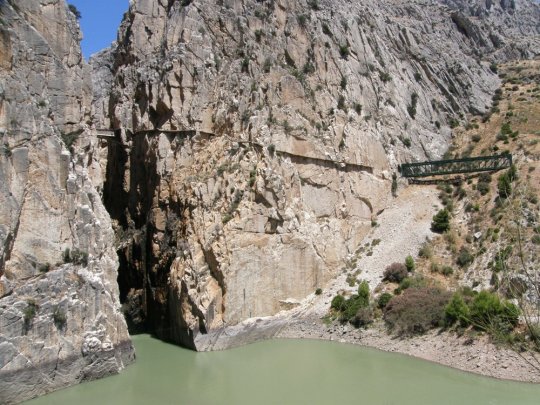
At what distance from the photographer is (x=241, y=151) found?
41000 mm

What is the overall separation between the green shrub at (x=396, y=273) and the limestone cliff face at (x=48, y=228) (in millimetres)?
19345

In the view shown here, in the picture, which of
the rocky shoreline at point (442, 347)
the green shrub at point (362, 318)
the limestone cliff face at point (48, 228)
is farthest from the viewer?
the green shrub at point (362, 318)

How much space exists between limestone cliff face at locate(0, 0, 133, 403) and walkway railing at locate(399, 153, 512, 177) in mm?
30614

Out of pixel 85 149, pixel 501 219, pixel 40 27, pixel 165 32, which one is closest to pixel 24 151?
pixel 85 149

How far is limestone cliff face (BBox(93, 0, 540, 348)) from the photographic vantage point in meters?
37.8

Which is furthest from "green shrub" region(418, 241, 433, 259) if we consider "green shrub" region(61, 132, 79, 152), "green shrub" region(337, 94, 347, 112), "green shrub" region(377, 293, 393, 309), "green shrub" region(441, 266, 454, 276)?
"green shrub" region(61, 132, 79, 152)

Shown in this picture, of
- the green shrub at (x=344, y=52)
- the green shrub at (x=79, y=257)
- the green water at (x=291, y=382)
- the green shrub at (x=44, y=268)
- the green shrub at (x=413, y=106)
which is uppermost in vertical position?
the green shrub at (x=344, y=52)

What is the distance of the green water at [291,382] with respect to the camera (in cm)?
2477

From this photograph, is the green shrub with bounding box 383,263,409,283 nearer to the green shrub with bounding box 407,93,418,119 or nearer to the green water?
the green water

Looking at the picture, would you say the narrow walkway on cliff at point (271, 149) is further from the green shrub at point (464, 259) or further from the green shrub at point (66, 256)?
the green shrub at point (66, 256)

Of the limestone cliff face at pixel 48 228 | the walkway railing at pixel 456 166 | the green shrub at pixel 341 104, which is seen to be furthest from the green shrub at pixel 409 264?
the limestone cliff face at pixel 48 228

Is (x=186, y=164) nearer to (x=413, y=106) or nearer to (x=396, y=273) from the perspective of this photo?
(x=396, y=273)

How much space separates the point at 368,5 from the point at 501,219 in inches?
1242

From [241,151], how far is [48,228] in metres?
17.3
